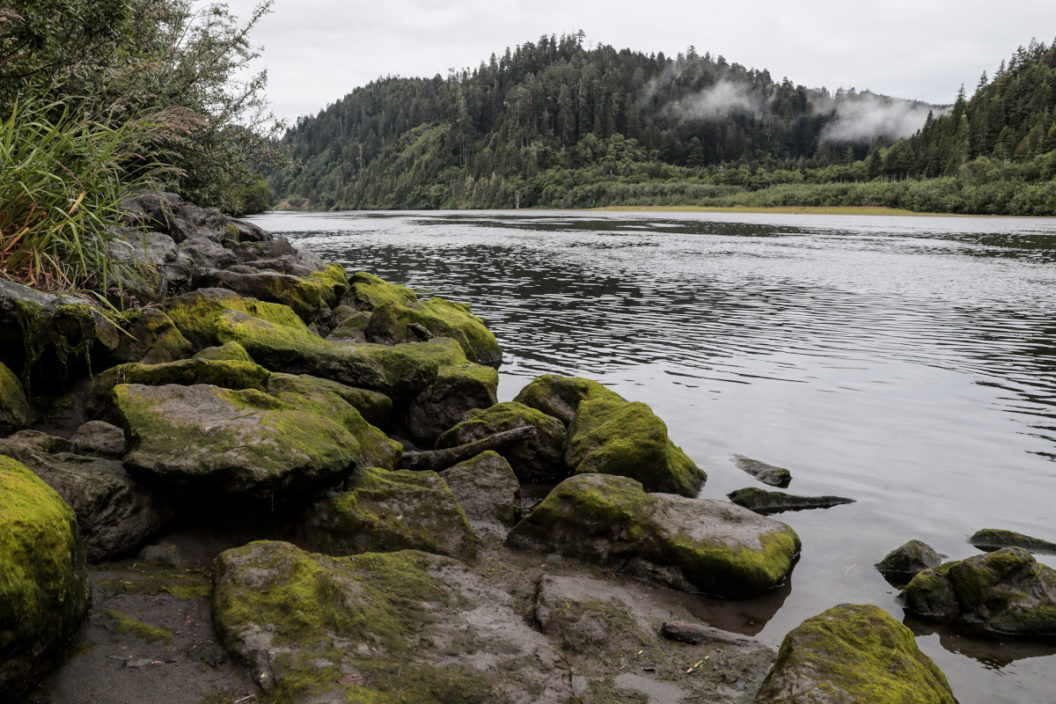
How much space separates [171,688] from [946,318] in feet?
92.7

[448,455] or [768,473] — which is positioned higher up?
[448,455]

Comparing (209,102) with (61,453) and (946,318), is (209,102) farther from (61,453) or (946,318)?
(946,318)

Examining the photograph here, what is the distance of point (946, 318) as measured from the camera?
26.1 metres

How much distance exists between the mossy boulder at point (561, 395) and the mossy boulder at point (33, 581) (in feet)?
27.1

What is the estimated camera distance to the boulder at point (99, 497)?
5.79 meters

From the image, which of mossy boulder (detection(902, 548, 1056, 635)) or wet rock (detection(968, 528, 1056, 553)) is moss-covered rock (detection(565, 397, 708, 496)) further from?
wet rock (detection(968, 528, 1056, 553))

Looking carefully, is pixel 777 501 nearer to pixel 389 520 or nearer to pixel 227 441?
pixel 389 520

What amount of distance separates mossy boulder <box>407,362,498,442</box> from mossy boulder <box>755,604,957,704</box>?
24.3 feet

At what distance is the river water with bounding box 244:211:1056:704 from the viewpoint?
826 cm

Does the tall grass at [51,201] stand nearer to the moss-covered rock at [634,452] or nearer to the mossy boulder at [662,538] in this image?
the mossy boulder at [662,538]

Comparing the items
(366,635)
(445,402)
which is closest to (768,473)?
(445,402)

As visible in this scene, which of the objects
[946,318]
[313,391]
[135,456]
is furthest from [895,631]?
[946,318]

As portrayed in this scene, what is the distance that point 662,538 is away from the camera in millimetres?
7676

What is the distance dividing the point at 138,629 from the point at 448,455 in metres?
5.41
